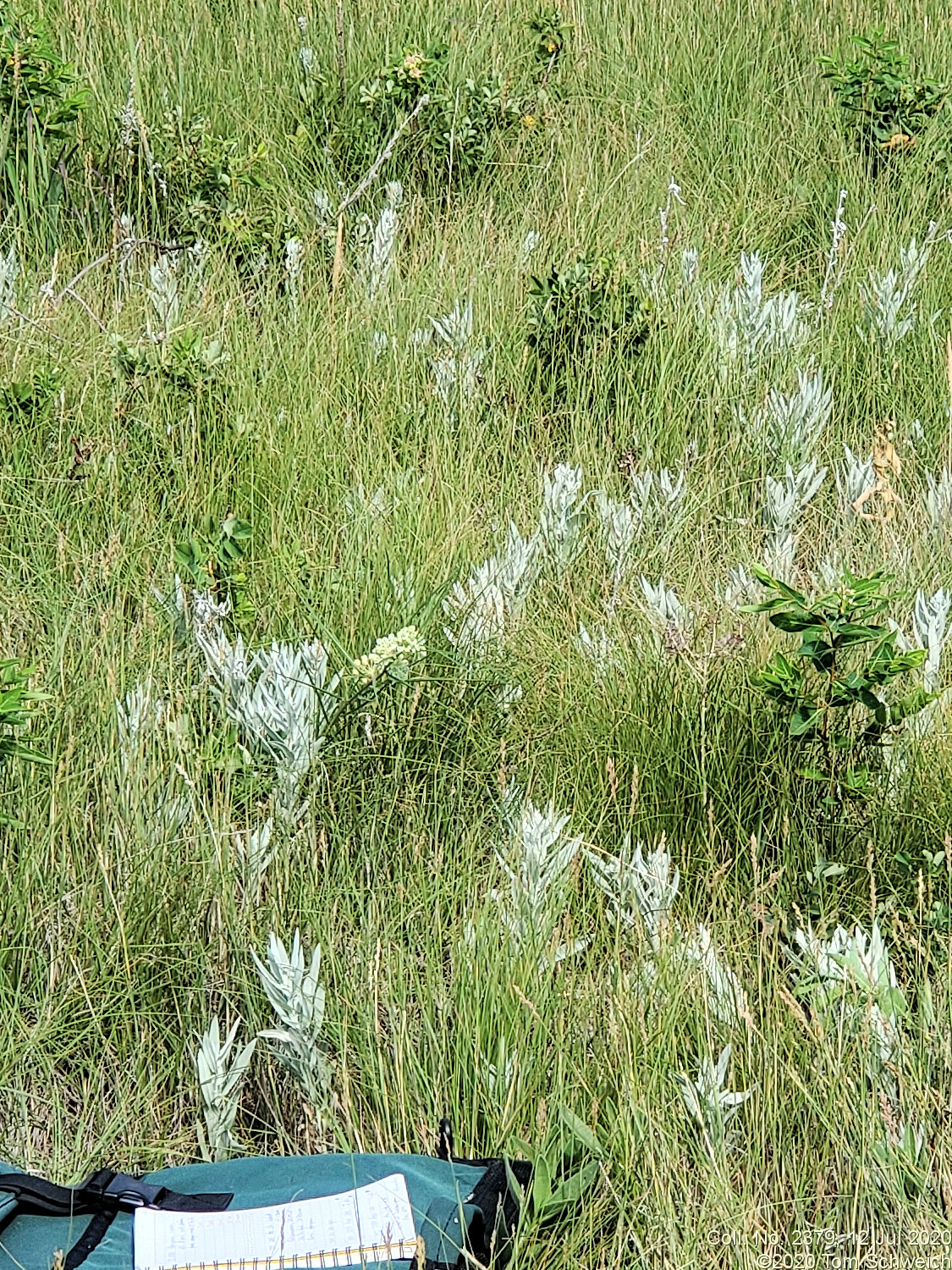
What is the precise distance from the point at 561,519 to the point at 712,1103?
1.49 m

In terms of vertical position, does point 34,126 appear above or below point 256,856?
above

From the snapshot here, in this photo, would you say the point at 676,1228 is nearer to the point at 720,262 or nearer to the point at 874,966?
the point at 874,966

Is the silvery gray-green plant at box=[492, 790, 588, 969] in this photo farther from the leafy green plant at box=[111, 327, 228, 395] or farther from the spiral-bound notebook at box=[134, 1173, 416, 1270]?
the leafy green plant at box=[111, 327, 228, 395]

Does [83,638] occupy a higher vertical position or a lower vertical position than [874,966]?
higher

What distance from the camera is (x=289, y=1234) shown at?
1720 mm

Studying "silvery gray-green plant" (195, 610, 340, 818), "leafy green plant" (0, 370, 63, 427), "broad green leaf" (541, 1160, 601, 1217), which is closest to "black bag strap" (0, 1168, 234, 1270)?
"broad green leaf" (541, 1160, 601, 1217)

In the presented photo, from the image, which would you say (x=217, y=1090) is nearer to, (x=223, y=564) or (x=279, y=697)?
(x=279, y=697)

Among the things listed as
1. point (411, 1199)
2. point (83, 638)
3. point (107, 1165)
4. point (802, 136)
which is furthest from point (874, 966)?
point (802, 136)

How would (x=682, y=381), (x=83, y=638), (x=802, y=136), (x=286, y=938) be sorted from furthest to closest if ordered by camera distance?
(x=802, y=136) → (x=682, y=381) → (x=83, y=638) → (x=286, y=938)

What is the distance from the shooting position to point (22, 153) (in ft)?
13.8

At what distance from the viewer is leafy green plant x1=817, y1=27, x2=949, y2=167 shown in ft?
14.4

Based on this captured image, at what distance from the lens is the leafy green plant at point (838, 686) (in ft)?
7.40

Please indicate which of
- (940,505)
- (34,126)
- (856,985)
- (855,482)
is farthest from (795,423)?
(34,126)

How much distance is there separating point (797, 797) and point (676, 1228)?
0.87 meters
